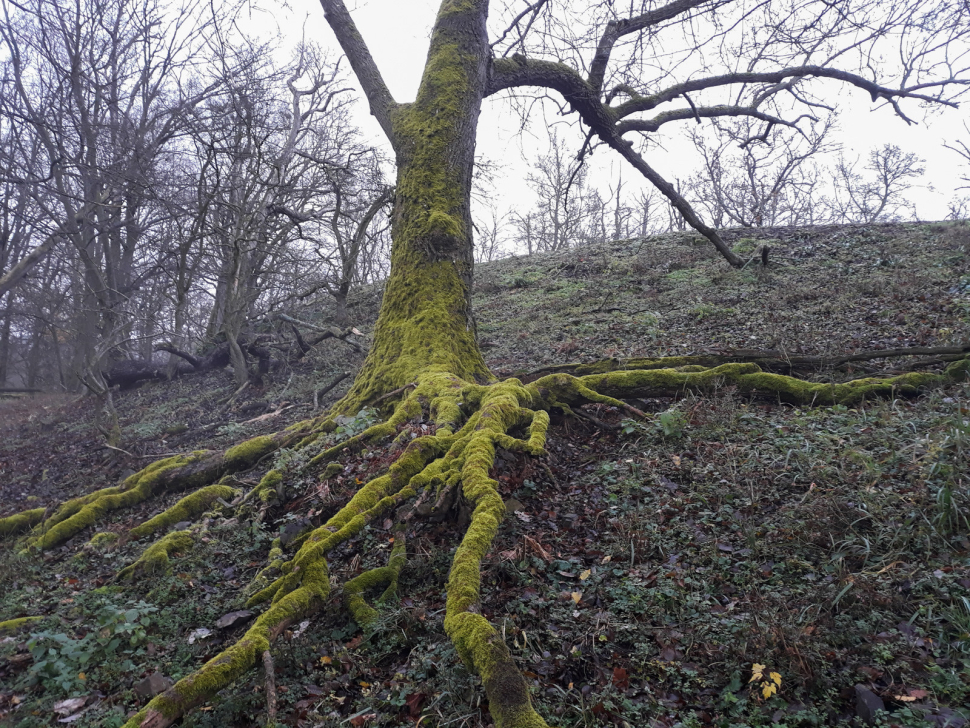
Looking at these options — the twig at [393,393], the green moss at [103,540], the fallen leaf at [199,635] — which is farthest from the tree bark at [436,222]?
the fallen leaf at [199,635]

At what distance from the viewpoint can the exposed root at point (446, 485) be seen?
231cm

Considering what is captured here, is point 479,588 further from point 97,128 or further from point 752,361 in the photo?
point 97,128

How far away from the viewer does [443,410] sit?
4.60 m

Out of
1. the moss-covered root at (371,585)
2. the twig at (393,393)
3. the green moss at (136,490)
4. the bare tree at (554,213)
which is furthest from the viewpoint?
the bare tree at (554,213)

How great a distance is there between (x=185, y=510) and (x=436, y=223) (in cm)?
362

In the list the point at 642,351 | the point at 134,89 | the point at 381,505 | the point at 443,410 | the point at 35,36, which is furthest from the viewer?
the point at 134,89

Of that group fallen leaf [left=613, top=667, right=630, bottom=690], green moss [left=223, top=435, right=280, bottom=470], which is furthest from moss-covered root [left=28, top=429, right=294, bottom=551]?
fallen leaf [left=613, top=667, right=630, bottom=690]

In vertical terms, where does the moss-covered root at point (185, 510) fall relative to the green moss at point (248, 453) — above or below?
below

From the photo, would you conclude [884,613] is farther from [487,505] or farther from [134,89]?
[134,89]

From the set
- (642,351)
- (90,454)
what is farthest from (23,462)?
(642,351)

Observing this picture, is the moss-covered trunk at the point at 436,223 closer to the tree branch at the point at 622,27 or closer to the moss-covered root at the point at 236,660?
the tree branch at the point at 622,27

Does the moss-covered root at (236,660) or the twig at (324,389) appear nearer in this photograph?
the moss-covered root at (236,660)

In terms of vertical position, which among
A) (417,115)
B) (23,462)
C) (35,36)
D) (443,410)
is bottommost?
(23,462)

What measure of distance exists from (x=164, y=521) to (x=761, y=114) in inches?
357
